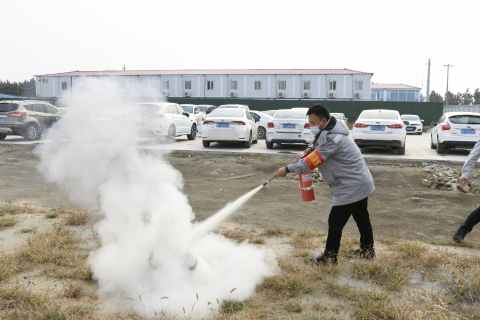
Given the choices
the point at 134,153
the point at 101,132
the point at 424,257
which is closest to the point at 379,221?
the point at 424,257

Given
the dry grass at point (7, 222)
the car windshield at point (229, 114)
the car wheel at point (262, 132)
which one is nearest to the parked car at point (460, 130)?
the car windshield at point (229, 114)

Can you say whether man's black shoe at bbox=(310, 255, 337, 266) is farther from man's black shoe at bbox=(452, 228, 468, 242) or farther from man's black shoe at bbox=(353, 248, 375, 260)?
man's black shoe at bbox=(452, 228, 468, 242)

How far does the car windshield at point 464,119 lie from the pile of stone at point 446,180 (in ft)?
10.2

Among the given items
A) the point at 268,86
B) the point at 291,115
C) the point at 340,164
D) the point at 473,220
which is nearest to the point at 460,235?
the point at 473,220

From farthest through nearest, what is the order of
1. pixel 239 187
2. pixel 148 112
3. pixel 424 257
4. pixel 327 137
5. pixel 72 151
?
pixel 239 187 < pixel 148 112 < pixel 72 151 < pixel 424 257 < pixel 327 137

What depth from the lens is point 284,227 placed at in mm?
5645

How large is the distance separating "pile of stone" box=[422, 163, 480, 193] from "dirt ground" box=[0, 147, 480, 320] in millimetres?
285

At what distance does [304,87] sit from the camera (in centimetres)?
4716

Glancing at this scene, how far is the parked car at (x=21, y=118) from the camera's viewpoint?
1463cm

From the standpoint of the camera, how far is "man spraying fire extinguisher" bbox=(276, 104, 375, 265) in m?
3.80

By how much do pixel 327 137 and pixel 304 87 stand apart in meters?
44.9

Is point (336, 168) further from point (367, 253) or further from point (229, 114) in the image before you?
point (229, 114)

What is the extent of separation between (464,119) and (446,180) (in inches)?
186

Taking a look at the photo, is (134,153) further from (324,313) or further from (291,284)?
(324,313)
